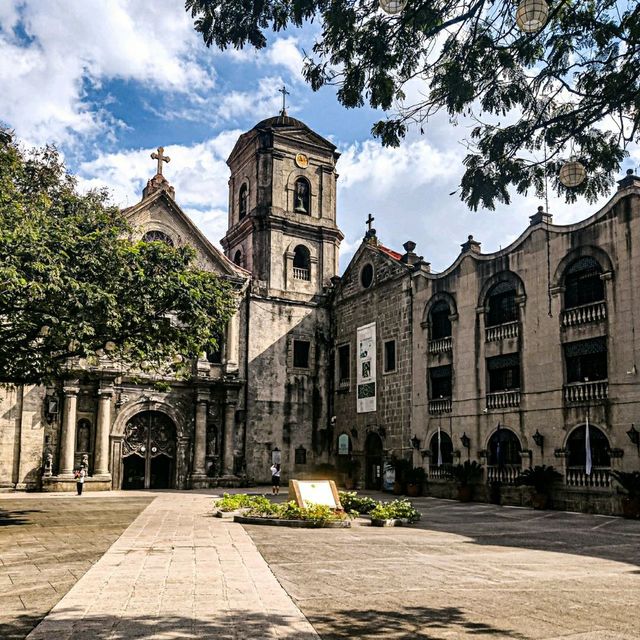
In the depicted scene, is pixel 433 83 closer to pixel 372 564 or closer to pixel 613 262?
pixel 372 564

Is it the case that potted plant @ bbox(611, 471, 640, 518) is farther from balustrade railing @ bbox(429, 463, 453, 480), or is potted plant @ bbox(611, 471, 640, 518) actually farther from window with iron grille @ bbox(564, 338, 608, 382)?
balustrade railing @ bbox(429, 463, 453, 480)

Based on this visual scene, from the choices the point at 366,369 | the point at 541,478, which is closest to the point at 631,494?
the point at 541,478

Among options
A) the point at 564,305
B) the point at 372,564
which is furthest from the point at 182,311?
the point at 564,305

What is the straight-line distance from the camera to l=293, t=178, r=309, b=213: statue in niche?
37156 mm

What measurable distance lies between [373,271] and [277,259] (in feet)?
17.1

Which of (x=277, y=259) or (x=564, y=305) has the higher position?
(x=277, y=259)

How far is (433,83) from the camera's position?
6645 mm

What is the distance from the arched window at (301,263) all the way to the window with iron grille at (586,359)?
53.7ft

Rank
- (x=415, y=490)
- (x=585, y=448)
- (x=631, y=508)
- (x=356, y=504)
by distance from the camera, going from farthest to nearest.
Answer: (x=415, y=490) → (x=585, y=448) → (x=631, y=508) → (x=356, y=504)

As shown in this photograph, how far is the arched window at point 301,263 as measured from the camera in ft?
120

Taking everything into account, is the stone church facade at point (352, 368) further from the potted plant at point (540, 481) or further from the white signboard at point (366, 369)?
the potted plant at point (540, 481)

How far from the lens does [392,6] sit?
228 inches

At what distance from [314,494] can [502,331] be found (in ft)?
36.9

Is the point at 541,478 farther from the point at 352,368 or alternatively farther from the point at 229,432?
the point at 229,432
